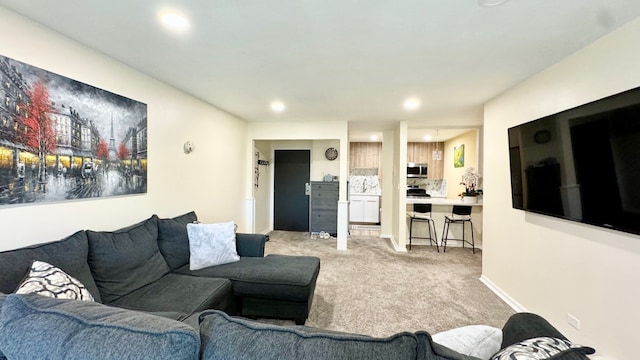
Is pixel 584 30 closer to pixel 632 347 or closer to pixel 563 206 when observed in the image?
pixel 563 206

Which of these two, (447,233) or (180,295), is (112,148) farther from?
(447,233)

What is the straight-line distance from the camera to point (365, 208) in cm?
722

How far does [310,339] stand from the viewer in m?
0.70

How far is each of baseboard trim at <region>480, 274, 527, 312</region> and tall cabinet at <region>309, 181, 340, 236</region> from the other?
9.78 feet

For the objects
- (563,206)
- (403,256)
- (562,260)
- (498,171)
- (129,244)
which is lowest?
(403,256)

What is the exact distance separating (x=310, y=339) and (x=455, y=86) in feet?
9.69

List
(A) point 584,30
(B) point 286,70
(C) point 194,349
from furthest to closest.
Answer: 1. (B) point 286,70
2. (A) point 584,30
3. (C) point 194,349

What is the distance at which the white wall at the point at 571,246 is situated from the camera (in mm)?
1676

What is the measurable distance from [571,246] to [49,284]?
3.39 metres

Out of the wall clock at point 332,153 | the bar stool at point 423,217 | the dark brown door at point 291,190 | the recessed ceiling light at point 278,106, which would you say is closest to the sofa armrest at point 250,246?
the recessed ceiling light at point 278,106

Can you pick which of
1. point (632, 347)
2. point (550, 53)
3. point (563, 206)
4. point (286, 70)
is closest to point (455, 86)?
point (550, 53)

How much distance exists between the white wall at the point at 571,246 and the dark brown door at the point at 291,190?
3.86 m

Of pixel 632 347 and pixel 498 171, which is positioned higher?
pixel 498 171

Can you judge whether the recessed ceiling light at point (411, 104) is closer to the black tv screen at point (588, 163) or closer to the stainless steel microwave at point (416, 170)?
the black tv screen at point (588, 163)
